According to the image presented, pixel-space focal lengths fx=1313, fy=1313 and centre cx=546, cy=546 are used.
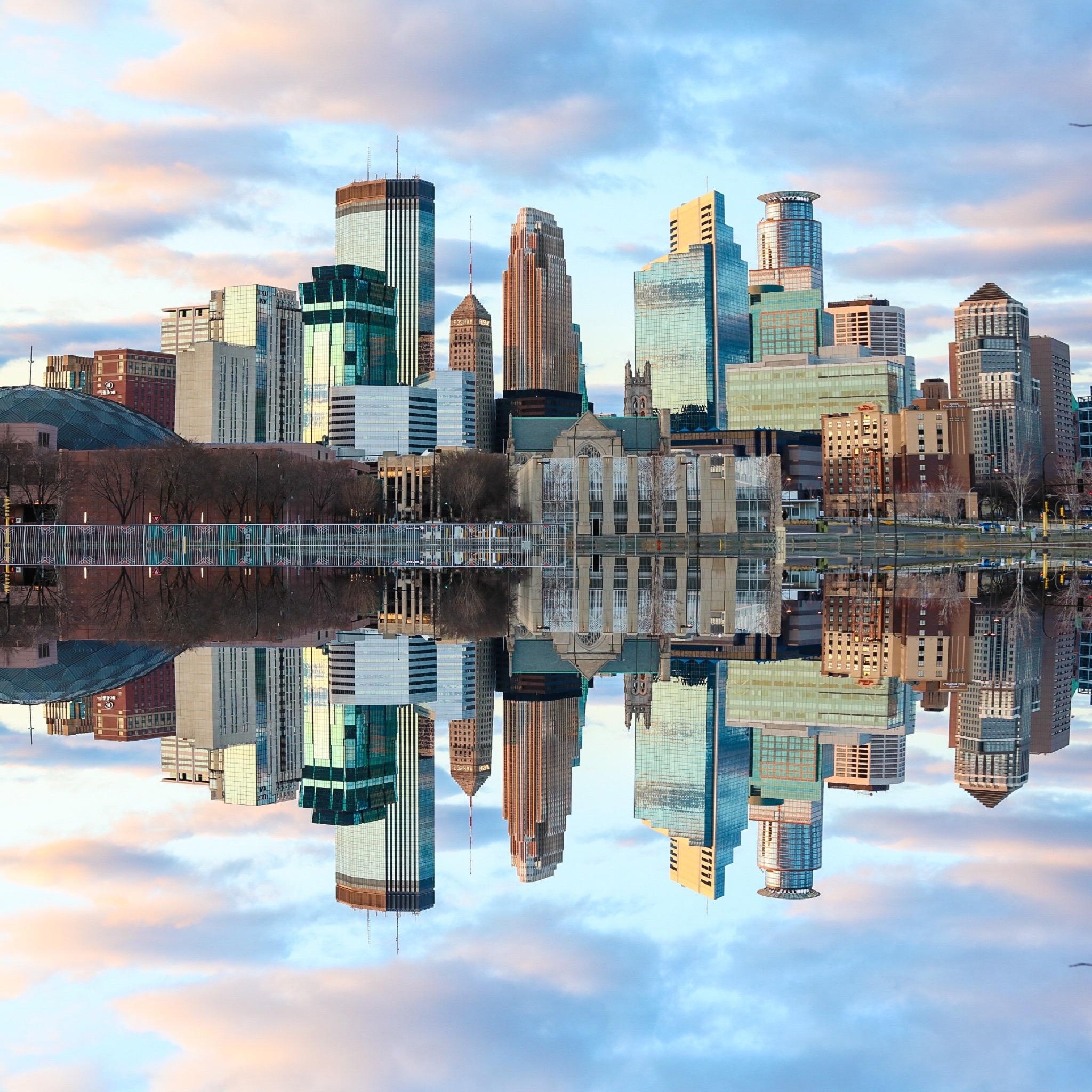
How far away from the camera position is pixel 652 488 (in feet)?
458

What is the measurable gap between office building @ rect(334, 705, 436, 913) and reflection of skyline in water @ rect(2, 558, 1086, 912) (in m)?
0.04

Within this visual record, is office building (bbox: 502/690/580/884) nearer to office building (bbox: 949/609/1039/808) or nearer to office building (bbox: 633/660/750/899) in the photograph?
office building (bbox: 633/660/750/899)

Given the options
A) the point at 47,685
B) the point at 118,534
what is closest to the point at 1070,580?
the point at 47,685

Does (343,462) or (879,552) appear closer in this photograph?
(879,552)

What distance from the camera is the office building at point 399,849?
10.8 m

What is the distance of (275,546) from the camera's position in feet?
340

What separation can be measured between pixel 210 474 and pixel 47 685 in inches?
3884

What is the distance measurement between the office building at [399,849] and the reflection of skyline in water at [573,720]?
4 cm

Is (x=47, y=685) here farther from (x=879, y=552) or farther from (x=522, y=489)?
(x=522, y=489)

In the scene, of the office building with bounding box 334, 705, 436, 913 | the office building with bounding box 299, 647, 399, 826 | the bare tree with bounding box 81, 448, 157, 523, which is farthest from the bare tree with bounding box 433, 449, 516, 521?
the office building with bounding box 334, 705, 436, 913

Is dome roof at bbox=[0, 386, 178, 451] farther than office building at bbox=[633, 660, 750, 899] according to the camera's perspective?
Yes

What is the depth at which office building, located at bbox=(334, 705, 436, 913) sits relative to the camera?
1084 centimetres

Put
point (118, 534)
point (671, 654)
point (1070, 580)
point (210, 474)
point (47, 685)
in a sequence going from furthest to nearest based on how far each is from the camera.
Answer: point (210, 474), point (118, 534), point (1070, 580), point (671, 654), point (47, 685)

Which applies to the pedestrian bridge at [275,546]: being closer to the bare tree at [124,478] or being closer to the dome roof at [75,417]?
the bare tree at [124,478]
